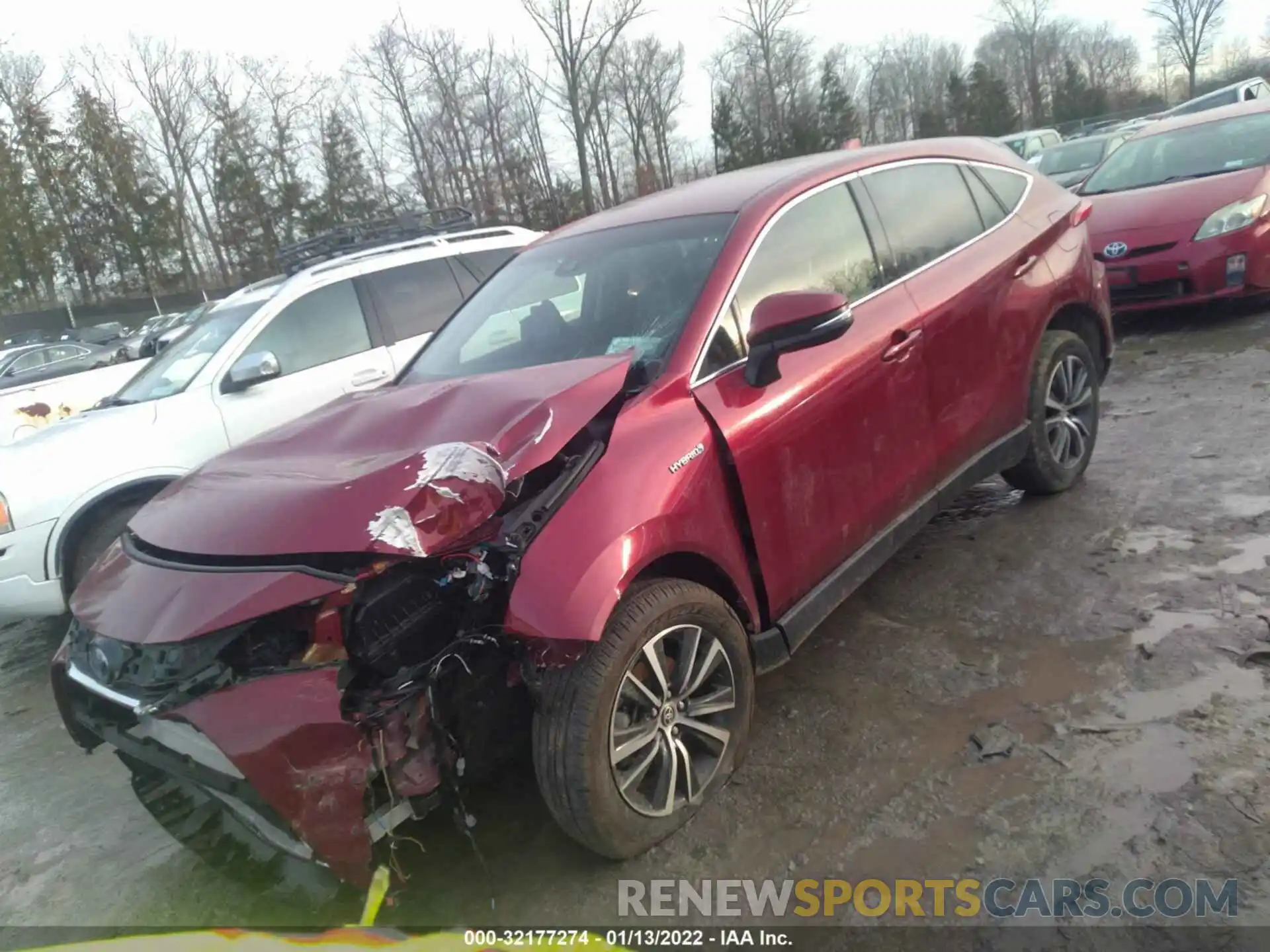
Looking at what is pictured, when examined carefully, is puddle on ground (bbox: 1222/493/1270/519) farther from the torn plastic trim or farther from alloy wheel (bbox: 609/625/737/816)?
the torn plastic trim

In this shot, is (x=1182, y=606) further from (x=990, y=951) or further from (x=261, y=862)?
(x=261, y=862)

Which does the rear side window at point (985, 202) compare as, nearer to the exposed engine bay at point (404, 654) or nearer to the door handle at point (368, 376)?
the exposed engine bay at point (404, 654)

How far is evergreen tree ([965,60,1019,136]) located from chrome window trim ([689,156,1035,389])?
55103mm

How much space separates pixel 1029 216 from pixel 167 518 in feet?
13.1

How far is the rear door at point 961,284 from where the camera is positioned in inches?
145

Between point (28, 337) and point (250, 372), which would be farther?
point (28, 337)

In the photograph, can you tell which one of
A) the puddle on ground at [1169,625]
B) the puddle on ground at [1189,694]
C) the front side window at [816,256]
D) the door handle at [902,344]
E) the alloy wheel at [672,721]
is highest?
the front side window at [816,256]

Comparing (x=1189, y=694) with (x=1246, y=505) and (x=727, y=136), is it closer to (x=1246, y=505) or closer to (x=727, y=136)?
(x=1246, y=505)

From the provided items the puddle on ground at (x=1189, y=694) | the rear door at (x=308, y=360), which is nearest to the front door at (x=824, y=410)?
the puddle on ground at (x=1189, y=694)

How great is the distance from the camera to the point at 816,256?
3.42m

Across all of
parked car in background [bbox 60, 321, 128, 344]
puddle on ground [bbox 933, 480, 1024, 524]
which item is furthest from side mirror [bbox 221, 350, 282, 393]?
parked car in background [bbox 60, 321, 128, 344]

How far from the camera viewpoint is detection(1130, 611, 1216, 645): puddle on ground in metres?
3.30

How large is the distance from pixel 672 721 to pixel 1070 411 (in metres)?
3.03

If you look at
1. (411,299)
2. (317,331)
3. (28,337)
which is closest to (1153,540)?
(411,299)
